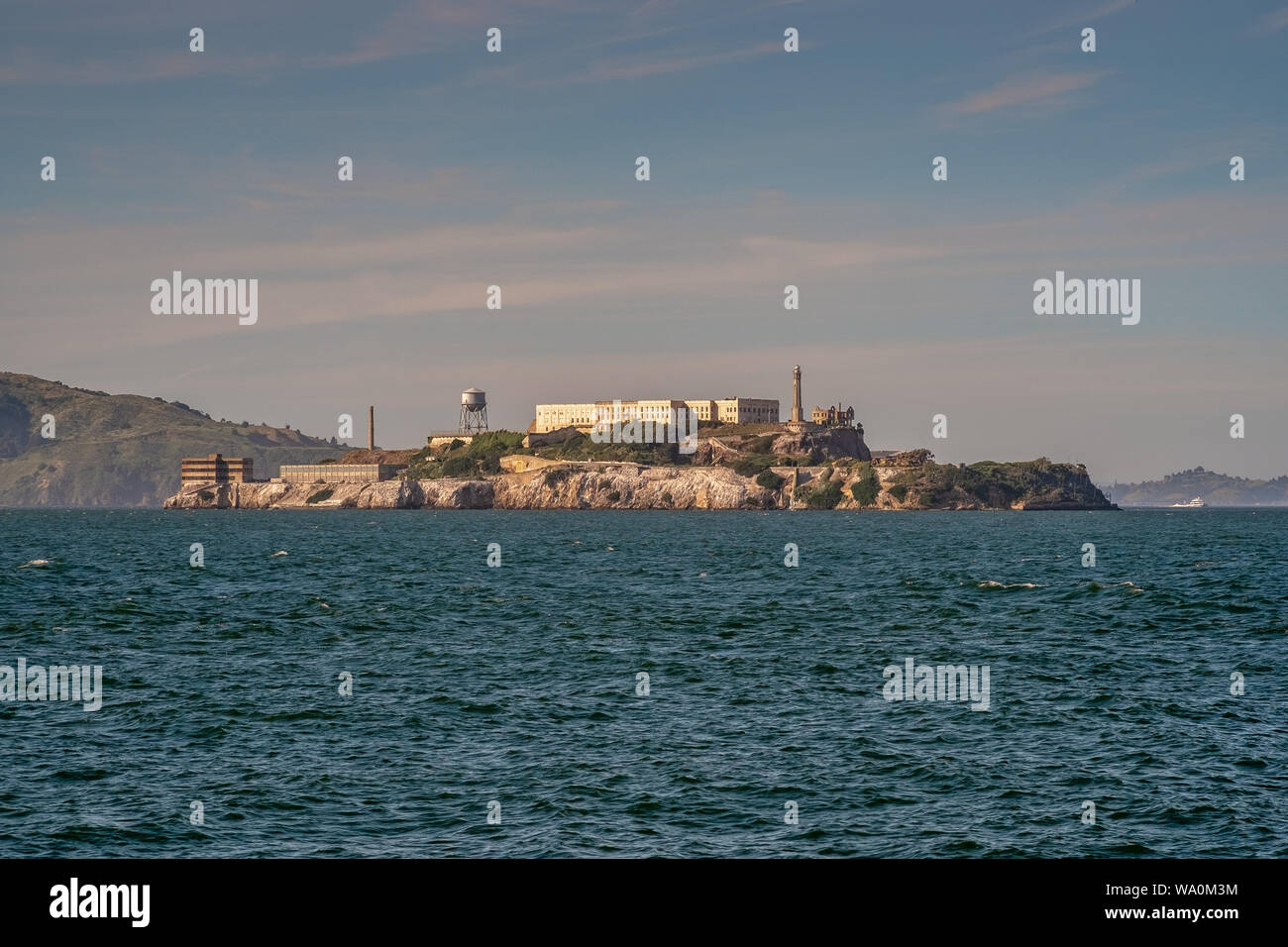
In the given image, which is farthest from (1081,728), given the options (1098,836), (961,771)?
(1098,836)

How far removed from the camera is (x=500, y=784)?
31.3 metres

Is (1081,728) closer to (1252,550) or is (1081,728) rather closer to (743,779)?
(743,779)

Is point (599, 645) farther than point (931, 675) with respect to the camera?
Yes

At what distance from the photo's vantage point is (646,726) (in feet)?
127

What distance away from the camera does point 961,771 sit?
32.8 m

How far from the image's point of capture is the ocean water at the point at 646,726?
27.5 meters

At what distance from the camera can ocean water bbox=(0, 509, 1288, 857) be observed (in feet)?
90.4
